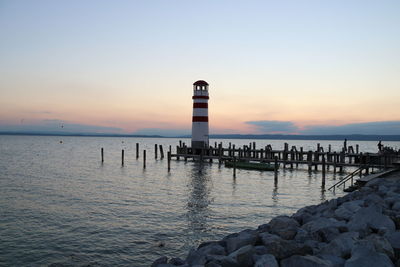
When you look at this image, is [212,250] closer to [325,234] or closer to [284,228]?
[284,228]

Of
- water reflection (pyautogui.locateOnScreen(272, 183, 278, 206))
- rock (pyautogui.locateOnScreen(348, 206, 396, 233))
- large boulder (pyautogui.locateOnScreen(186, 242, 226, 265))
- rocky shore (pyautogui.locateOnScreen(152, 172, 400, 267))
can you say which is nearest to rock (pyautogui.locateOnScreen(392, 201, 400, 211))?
rocky shore (pyautogui.locateOnScreen(152, 172, 400, 267))

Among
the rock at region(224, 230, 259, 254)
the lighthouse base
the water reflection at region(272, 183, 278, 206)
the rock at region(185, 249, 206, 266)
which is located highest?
the lighthouse base

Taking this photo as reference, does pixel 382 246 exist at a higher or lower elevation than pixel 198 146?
lower

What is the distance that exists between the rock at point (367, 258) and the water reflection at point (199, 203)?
7466 millimetres

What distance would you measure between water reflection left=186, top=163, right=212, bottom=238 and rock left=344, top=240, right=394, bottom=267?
24.5 ft

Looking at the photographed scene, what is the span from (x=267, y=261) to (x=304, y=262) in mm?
542

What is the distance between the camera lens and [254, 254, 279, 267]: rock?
5.25 metres

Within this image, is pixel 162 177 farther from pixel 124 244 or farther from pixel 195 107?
pixel 124 244

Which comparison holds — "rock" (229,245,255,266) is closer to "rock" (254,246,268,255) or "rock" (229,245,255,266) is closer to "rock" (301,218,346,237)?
"rock" (254,246,268,255)

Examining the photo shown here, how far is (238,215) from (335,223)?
312 inches

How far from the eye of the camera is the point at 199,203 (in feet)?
58.9

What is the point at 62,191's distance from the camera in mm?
21484

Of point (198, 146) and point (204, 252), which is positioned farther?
point (198, 146)

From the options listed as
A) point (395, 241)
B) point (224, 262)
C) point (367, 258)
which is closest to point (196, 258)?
point (224, 262)
